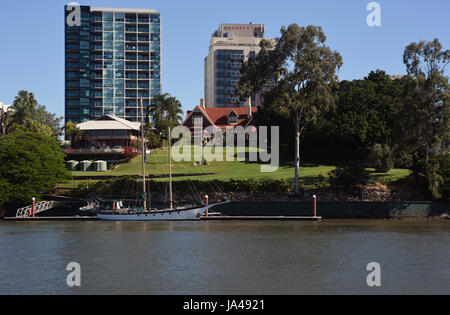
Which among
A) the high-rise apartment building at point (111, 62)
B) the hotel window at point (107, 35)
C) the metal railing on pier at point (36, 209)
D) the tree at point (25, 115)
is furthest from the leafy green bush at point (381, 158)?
the hotel window at point (107, 35)

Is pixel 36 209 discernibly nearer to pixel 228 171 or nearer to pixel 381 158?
pixel 228 171

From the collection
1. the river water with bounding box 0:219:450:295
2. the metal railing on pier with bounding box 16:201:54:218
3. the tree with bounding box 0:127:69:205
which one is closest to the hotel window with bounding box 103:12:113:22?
the tree with bounding box 0:127:69:205

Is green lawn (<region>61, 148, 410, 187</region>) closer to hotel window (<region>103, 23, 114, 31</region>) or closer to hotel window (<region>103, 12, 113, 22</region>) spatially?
hotel window (<region>103, 23, 114, 31</region>)

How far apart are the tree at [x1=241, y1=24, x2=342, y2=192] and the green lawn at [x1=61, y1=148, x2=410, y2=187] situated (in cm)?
580

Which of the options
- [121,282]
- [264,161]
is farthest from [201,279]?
[264,161]

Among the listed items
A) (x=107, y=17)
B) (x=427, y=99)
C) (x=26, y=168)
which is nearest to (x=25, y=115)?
(x=26, y=168)

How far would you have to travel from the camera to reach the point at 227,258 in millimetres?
33156

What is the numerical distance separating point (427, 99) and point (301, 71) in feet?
42.8

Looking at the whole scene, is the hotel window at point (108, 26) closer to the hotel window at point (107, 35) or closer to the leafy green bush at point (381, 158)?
the hotel window at point (107, 35)

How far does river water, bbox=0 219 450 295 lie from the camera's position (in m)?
26.4

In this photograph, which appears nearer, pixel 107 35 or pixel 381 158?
pixel 381 158

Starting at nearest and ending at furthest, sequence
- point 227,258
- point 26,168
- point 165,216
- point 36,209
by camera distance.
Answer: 1. point 227,258
2. point 165,216
3. point 36,209
4. point 26,168

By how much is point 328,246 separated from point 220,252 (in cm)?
740
